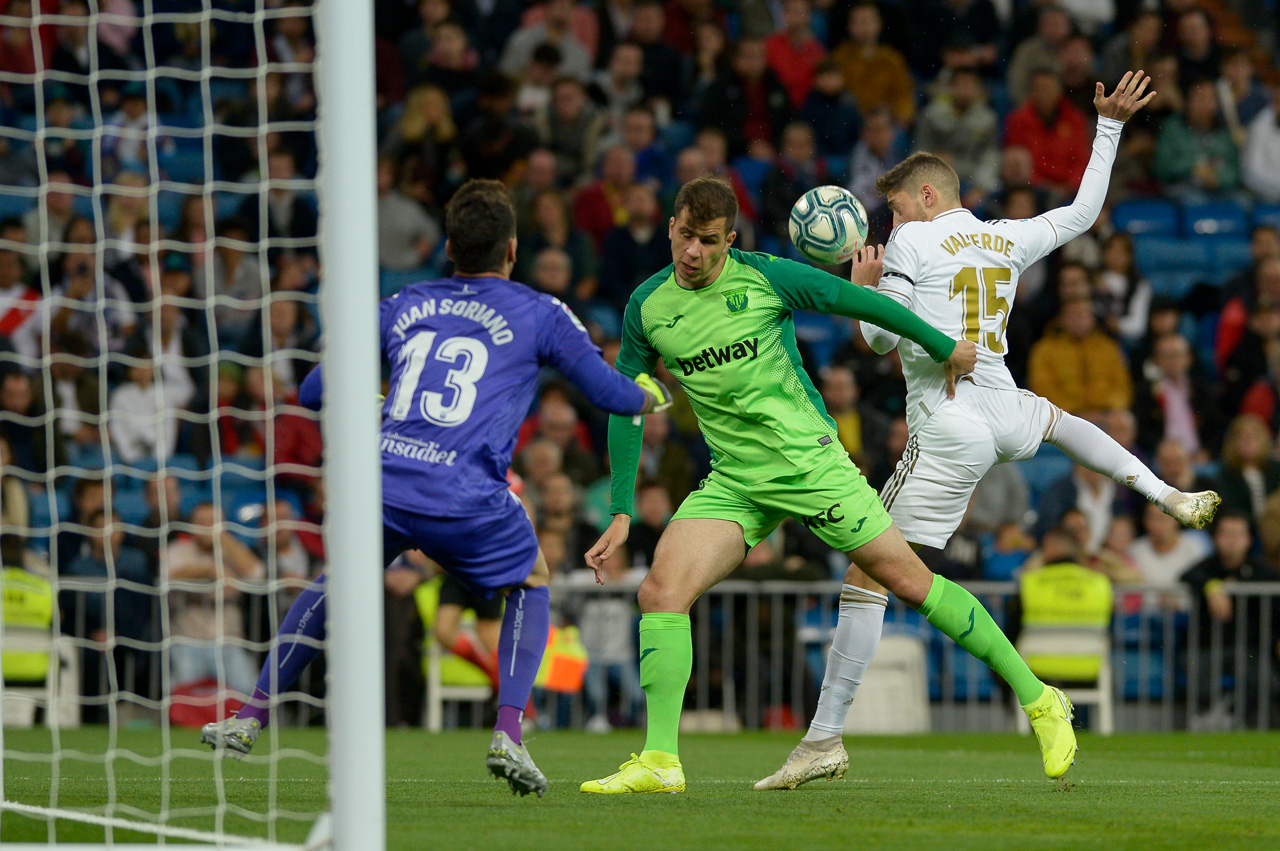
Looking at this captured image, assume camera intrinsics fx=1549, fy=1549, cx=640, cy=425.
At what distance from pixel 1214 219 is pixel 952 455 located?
9429mm

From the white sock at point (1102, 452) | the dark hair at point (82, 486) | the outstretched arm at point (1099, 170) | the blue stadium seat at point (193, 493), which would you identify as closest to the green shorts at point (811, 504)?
the white sock at point (1102, 452)

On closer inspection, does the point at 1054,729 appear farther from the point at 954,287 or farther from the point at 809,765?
the point at 954,287

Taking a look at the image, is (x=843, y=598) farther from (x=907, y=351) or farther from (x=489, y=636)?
(x=489, y=636)

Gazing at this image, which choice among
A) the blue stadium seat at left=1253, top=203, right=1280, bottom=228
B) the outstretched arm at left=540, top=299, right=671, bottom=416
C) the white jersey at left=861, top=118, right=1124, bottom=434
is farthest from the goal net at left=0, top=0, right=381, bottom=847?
the blue stadium seat at left=1253, top=203, right=1280, bottom=228

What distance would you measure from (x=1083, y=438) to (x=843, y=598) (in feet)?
4.16

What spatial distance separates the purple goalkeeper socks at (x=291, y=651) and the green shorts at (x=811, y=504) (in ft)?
4.65

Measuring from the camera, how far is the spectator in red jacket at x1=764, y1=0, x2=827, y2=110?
49.5ft

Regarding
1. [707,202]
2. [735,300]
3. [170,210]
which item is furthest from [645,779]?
[170,210]

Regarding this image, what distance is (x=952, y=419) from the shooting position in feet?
21.2

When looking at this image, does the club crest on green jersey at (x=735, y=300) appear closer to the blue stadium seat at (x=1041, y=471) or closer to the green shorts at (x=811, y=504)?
the green shorts at (x=811, y=504)

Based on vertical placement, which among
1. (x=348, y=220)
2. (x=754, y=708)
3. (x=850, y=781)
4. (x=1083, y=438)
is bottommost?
(x=754, y=708)

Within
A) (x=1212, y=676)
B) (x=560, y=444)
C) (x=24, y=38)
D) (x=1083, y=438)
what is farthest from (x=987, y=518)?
(x=24, y=38)

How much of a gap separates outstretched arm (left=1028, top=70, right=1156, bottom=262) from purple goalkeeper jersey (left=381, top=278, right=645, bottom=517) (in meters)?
2.40

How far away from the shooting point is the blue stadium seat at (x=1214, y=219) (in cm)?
1462
